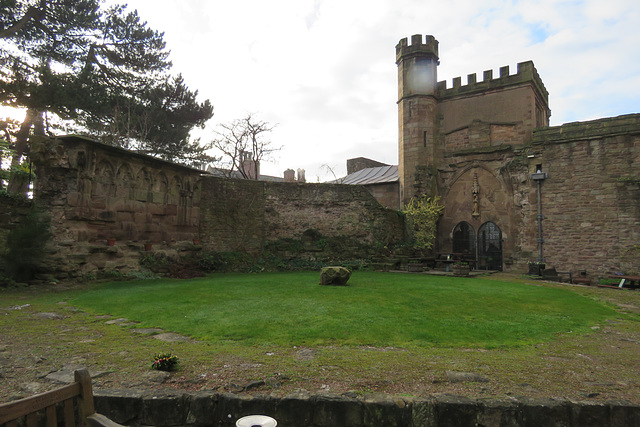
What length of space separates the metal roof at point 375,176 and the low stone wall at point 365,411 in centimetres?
2057

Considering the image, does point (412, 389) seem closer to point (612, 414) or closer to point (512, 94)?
point (612, 414)

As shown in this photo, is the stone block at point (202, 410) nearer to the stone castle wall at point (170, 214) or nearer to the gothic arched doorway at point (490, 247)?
the stone castle wall at point (170, 214)

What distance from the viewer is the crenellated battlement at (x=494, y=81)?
61.1 feet

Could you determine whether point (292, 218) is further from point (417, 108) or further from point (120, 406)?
point (120, 406)

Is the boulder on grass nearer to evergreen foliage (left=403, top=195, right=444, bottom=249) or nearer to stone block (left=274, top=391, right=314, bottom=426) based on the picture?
stone block (left=274, top=391, right=314, bottom=426)

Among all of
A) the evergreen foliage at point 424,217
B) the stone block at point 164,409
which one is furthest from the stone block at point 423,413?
the evergreen foliage at point 424,217

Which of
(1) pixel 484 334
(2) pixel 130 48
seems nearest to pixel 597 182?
(1) pixel 484 334

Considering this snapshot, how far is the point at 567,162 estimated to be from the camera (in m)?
16.3

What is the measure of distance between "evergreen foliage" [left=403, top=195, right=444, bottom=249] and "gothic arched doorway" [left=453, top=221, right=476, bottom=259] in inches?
50.7

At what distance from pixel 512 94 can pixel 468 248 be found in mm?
8556

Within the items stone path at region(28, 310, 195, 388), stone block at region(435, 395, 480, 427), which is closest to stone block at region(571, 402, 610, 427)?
stone block at region(435, 395, 480, 427)

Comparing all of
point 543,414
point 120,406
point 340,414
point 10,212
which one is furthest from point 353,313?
point 10,212

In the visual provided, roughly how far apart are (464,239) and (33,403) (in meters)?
20.1

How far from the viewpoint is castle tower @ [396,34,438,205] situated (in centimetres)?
2005
